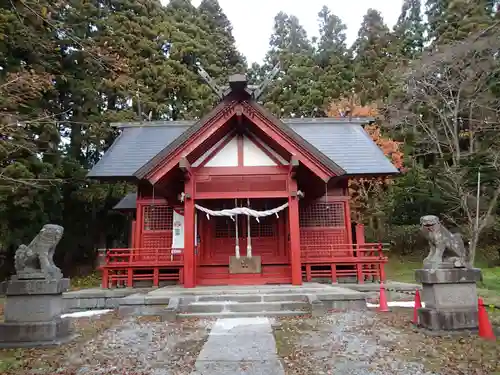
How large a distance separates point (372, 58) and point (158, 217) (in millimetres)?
28101

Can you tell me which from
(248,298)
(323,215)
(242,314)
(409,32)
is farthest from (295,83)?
(242,314)

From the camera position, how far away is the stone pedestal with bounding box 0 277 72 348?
588 cm

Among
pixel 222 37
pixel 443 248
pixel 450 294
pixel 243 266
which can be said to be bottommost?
pixel 450 294

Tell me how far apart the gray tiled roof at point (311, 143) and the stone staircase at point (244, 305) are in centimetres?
634

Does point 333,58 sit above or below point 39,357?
above

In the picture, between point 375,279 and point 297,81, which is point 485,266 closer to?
point 375,279

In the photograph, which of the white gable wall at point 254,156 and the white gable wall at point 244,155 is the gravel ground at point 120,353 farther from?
the white gable wall at point 254,156

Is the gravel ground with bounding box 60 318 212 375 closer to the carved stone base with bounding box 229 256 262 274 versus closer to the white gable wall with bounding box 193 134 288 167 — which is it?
the carved stone base with bounding box 229 256 262 274

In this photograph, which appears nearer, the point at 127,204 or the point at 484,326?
the point at 484,326

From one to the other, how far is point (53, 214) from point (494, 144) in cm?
2282

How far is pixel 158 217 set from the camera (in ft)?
45.8

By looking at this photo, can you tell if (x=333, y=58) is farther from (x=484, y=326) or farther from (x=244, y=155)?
(x=484, y=326)

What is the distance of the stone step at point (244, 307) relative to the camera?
8195 mm

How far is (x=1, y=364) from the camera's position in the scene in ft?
16.2
